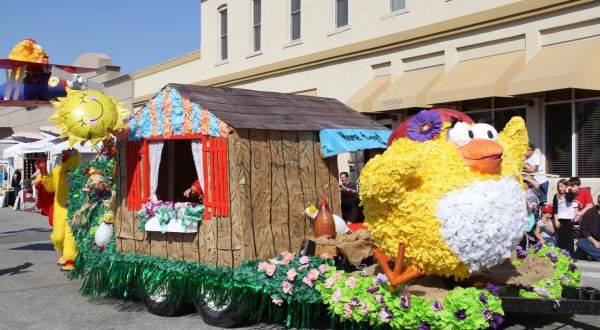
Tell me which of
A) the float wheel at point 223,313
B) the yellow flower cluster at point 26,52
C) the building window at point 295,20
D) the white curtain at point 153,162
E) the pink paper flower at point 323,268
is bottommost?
the float wheel at point 223,313

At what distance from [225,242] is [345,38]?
1190cm

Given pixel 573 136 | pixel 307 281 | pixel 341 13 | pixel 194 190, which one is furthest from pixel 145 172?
pixel 341 13

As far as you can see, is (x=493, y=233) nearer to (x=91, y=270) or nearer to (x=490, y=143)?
(x=490, y=143)

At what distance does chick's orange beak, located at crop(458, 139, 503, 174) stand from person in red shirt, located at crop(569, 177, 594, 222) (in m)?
5.92

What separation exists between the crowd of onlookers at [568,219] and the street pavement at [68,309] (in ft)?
1.13

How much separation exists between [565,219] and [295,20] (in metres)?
11.3

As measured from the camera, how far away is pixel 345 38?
667 inches

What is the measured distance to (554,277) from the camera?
5.50m

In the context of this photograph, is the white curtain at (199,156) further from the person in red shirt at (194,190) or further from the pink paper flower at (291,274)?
the pink paper flower at (291,274)

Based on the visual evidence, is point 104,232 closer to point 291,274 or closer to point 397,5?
point 291,274

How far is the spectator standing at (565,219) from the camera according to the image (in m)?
9.79

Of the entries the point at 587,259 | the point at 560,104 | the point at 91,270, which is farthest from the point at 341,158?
the point at 91,270

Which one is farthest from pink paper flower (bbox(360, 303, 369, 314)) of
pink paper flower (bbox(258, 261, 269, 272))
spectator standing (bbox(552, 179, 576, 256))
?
spectator standing (bbox(552, 179, 576, 256))

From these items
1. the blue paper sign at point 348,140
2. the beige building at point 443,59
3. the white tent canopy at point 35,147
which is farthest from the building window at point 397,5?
the white tent canopy at point 35,147
